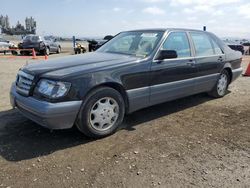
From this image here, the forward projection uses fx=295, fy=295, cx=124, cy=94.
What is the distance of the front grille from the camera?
4.18m

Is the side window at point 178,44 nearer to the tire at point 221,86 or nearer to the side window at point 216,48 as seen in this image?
the side window at point 216,48

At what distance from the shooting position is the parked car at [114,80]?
12.9 feet

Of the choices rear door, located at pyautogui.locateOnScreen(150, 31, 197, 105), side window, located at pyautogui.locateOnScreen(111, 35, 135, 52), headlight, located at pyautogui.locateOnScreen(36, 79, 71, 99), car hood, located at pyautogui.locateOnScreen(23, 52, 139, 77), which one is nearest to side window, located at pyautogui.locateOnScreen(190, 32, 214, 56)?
rear door, located at pyautogui.locateOnScreen(150, 31, 197, 105)

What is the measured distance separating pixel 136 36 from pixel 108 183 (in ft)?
10.5

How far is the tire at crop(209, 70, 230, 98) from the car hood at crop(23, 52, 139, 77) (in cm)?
272

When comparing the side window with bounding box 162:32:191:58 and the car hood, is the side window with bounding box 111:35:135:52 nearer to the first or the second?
the car hood

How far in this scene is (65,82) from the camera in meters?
3.89

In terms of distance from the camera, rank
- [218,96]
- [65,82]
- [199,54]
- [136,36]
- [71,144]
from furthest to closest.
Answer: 1. [218,96]
2. [199,54]
3. [136,36]
4. [71,144]
5. [65,82]

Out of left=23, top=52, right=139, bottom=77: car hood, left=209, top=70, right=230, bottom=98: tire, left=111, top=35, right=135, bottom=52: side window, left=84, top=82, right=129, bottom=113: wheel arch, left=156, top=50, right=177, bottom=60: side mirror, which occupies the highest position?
left=111, top=35, right=135, bottom=52: side window

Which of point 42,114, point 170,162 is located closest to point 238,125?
point 170,162

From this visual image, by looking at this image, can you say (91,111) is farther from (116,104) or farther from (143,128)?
(143,128)

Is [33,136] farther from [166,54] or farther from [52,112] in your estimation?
[166,54]

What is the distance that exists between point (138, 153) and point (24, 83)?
196cm

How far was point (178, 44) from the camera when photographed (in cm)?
555
